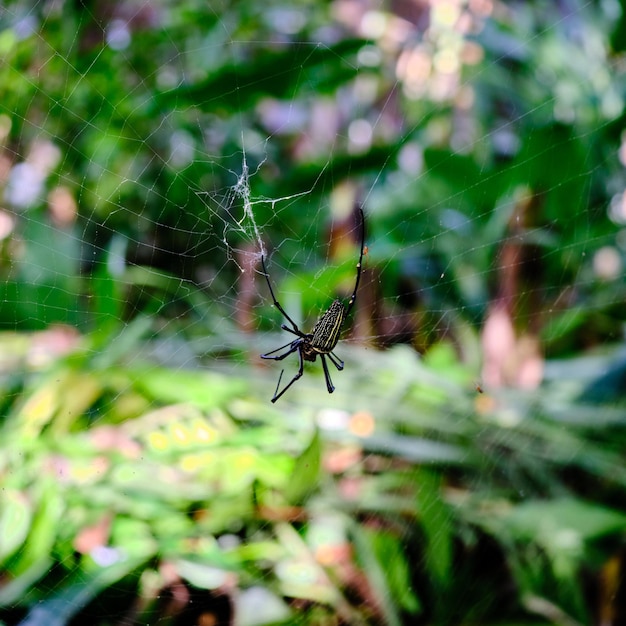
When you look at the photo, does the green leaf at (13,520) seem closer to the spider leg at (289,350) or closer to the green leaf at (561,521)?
the spider leg at (289,350)

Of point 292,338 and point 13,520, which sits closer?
point 13,520

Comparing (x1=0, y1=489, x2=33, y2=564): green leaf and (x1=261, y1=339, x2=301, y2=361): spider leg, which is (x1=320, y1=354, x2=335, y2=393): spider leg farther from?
(x1=0, y1=489, x2=33, y2=564): green leaf

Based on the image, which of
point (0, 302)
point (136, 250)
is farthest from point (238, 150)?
point (0, 302)

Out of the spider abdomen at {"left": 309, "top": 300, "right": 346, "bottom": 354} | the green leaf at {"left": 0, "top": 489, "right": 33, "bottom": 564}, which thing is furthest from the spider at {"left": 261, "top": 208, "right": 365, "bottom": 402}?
the green leaf at {"left": 0, "top": 489, "right": 33, "bottom": 564}

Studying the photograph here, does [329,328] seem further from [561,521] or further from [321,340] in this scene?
[561,521]

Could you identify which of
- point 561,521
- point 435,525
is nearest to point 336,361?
point 435,525

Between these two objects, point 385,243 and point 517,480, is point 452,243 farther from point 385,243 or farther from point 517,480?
point 517,480

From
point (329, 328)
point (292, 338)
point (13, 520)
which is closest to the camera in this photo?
point (13, 520)
